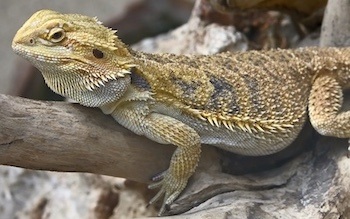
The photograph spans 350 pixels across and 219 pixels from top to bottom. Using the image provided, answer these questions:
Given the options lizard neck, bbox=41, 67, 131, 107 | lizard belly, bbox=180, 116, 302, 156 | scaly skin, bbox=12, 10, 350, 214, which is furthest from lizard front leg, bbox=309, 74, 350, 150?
lizard neck, bbox=41, 67, 131, 107

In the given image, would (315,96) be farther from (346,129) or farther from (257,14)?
(257,14)

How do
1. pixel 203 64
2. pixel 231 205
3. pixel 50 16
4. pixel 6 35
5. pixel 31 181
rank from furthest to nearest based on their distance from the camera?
pixel 6 35, pixel 31 181, pixel 203 64, pixel 231 205, pixel 50 16

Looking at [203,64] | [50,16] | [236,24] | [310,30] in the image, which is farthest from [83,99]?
[310,30]

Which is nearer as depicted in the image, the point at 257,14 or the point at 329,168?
the point at 329,168

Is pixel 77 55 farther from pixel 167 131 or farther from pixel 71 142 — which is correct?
pixel 167 131

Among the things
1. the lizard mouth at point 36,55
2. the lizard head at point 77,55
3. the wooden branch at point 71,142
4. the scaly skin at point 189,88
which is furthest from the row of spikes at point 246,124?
the lizard mouth at point 36,55

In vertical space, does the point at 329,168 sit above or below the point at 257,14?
below

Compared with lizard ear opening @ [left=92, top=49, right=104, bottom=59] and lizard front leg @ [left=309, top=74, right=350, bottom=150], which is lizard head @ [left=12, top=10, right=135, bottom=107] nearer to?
lizard ear opening @ [left=92, top=49, right=104, bottom=59]

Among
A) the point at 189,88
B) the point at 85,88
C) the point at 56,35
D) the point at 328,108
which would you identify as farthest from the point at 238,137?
the point at 56,35
